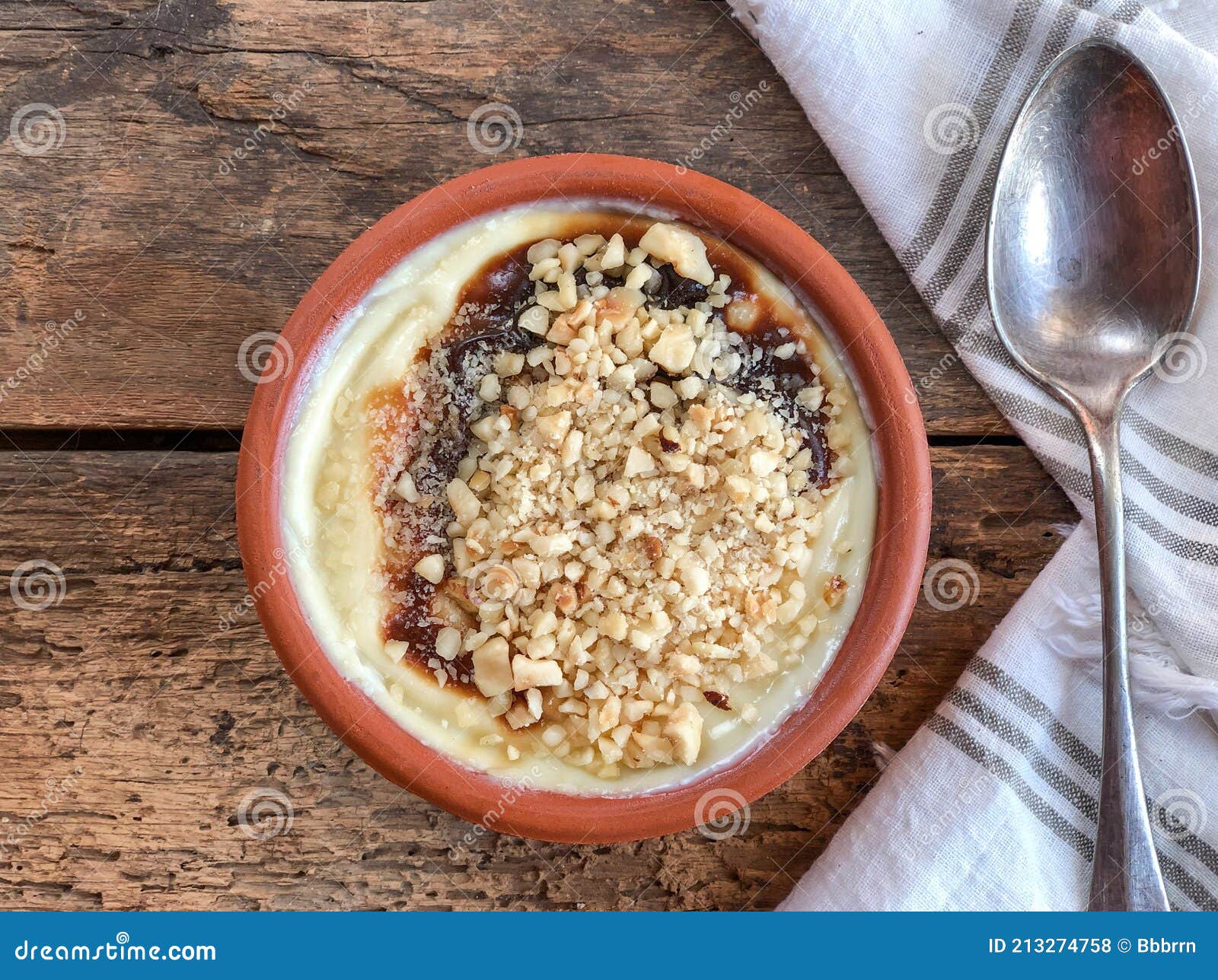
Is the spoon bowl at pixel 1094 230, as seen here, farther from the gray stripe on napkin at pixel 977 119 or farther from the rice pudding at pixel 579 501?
the rice pudding at pixel 579 501

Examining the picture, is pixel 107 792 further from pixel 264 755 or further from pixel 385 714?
pixel 385 714

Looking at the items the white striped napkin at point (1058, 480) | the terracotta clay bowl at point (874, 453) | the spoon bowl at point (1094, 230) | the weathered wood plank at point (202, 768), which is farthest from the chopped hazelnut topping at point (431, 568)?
the spoon bowl at point (1094, 230)

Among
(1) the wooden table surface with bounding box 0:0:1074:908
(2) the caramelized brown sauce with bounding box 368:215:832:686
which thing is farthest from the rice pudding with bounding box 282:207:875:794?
(1) the wooden table surface with bounding box 0:0:1074:908

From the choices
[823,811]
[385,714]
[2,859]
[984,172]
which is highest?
[984,172]

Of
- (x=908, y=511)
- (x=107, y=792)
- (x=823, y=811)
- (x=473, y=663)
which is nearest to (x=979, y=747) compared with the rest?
(x=823, y=811)

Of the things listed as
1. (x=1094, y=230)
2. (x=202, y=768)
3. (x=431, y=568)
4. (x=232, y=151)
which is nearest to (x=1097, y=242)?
(x=1094, y=230)

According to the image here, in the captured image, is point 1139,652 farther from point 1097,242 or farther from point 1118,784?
point 1097,242
